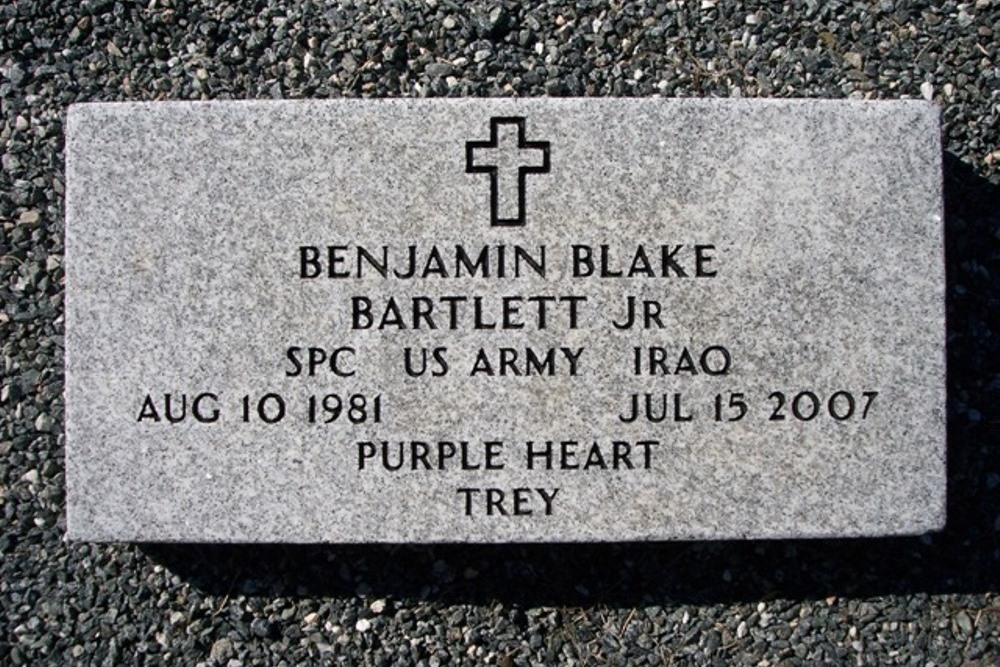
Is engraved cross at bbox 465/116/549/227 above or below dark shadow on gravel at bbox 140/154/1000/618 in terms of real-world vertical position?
above

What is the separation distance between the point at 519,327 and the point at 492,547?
762 millimetres

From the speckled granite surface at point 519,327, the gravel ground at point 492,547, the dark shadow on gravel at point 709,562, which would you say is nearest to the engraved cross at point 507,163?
Result: the speckled granite surface at point 519,327

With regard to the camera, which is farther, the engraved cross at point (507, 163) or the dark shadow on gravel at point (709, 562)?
the dark shadow on gravel at point (709, 562)

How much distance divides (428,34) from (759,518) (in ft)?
6.06

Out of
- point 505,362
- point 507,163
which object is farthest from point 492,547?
point 507,163

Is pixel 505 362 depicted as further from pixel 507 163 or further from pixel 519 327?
pixel 507 163

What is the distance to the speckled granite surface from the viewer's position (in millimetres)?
3020

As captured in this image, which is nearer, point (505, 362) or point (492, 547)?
point (505, 362)

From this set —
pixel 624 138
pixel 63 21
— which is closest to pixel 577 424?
pixel 624 138

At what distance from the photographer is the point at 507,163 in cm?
304

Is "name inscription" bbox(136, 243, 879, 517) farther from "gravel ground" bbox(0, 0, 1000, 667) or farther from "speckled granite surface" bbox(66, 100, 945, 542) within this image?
"gravel ground" bbox(0, 0, 1000, 667)

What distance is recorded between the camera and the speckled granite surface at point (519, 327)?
3020 mm

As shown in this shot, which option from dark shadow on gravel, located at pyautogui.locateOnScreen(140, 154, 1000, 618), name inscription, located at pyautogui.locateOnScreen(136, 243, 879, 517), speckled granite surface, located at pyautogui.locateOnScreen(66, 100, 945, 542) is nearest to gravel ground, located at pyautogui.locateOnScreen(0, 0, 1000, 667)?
dark shadow on gravel, located at pyautogui.locateOnScreen(140, 154, 1000, 618)

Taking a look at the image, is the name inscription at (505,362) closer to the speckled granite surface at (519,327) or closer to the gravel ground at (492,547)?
the speckled granite surface at (519,327)
